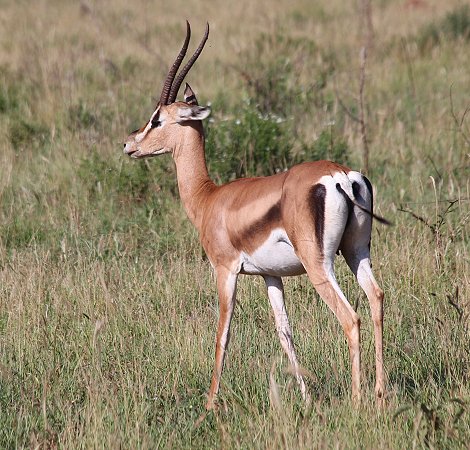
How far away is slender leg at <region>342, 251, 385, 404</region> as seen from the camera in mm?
4043

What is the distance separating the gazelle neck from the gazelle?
0.28ft

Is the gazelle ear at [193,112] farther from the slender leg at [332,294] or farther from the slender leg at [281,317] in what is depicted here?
the slender leg at [332,294]

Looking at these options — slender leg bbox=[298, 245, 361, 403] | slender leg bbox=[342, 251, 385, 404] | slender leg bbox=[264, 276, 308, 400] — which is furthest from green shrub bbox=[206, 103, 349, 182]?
slender leg bbox=[298, 245, 361, 403]

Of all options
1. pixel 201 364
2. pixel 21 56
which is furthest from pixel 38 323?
pixel 21 56

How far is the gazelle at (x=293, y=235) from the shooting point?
4.04 metres

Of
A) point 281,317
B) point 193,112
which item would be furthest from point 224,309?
point 193,112

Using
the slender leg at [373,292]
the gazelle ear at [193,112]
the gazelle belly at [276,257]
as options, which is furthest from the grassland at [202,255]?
the gazelle ear at [193,112]

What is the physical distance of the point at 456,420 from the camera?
352cm

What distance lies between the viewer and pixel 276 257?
14.2ft

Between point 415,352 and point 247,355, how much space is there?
30.9 inches

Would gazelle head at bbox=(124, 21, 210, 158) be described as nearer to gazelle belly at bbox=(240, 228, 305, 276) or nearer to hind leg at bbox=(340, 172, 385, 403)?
gazelle belly at bbox=(240, 228, 305, 276)

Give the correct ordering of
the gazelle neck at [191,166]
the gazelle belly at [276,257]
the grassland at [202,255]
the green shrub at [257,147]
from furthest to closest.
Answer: the green shrub at [257,147] < the gazelle neck at [191,166] < the gazelle belly at [276,257] < the grassland at [202,255]

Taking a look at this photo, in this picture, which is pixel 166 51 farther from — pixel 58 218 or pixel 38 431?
pixel 38 431

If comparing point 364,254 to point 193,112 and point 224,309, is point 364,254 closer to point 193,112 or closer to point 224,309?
point 224,309
